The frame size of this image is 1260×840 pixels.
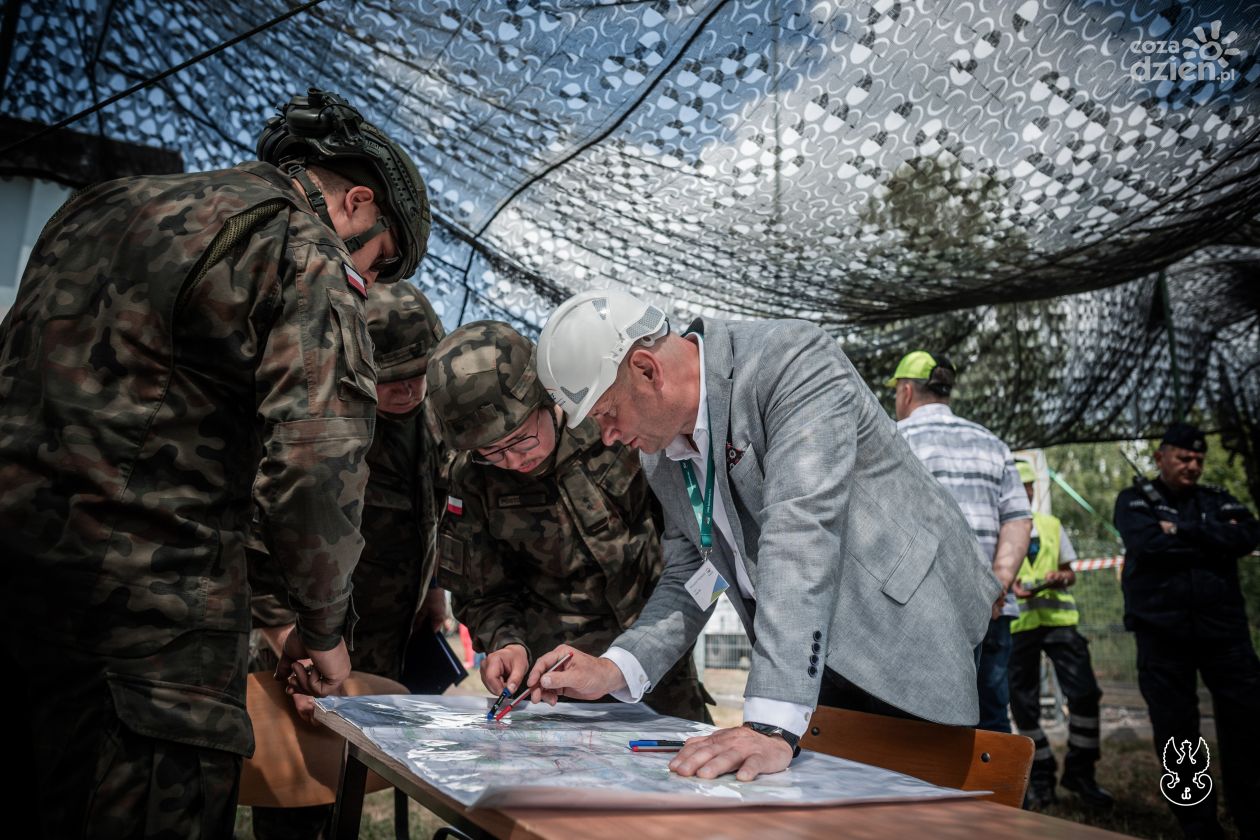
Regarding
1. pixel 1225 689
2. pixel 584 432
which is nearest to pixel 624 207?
pixel 584 432

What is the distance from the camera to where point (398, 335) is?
301cm

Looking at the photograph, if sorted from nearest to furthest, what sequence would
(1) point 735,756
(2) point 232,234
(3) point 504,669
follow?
(1) point 735,756 < (2) point 232,234 < (3) point 504,669

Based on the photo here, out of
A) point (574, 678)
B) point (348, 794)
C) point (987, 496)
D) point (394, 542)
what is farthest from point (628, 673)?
point (987, 496)

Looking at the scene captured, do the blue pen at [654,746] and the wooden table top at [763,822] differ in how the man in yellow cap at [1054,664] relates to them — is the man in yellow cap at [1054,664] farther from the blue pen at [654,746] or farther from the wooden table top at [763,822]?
the wooden table top at [763,822]

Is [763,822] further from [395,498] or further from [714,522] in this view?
[395,498]

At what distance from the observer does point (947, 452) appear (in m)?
3.93

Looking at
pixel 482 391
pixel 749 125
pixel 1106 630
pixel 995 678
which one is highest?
pixel 749 125

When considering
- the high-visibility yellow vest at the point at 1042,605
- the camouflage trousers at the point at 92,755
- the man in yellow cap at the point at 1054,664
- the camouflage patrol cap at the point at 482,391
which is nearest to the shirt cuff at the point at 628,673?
the camouflage patrol cap at the point at 482,391

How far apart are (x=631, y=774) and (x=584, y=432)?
152cm

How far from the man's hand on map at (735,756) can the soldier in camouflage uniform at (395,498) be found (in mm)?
1960

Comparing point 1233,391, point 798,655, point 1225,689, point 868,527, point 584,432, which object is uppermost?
Answer: point 1233,391

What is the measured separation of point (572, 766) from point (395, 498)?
6.48 feet

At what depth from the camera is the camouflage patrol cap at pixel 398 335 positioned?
2.98 meters

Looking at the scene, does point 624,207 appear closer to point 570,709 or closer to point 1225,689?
point 570,709
